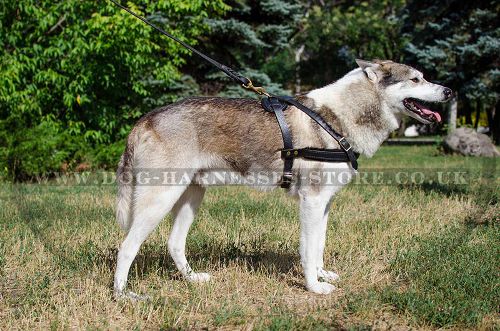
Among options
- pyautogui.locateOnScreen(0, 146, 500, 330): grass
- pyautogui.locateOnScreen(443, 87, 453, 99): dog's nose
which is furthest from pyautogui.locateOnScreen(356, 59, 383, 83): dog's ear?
pyautogui.locateOnScreen(0, 146, 500, 330): grass

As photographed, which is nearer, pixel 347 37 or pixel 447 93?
pixel 447 93

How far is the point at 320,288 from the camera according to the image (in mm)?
4727

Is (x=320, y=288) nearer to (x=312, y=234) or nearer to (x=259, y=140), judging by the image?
(x=312, y=234)

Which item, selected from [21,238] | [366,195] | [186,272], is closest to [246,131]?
[186,272]

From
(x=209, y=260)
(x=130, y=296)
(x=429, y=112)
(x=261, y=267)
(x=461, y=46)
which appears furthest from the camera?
(x=461, y=46)

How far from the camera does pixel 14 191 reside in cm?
1013

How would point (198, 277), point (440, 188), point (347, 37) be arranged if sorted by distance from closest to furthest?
point (198, 277)
point (440, 188)
point (347, 37)

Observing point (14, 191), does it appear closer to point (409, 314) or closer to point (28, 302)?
point (28, 302)

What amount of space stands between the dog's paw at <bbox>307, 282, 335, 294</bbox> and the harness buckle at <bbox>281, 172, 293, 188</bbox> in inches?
36.4

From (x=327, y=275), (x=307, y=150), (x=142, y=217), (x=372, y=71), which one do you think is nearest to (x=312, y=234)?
(x=327, y=275)

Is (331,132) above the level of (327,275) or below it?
above

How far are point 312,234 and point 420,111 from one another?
1.54m

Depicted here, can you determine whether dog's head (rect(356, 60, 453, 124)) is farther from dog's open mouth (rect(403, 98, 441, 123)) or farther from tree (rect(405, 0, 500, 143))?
tree (rect(405, 0, 500, 143))

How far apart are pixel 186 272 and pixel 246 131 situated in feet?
4.97
